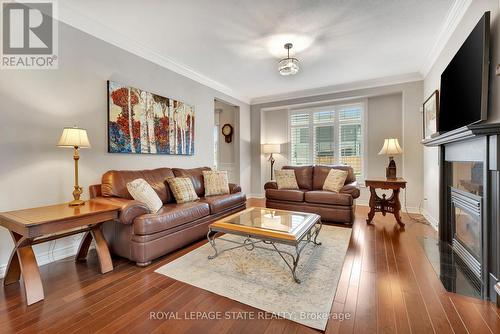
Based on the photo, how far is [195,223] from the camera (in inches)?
110

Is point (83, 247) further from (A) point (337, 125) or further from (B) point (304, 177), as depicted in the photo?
(A) point (337, 125)

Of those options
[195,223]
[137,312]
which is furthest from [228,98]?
[137,312]

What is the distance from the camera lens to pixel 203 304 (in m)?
1.64

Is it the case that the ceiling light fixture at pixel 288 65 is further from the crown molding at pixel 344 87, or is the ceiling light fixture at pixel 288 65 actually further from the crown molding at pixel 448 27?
the crown molding at pixel 344 87

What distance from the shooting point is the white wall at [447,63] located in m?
1.79

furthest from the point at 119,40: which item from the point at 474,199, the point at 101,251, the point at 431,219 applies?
the point at 431,219

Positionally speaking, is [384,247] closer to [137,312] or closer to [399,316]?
[399,316]

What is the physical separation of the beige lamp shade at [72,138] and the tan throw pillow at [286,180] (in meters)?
3.24

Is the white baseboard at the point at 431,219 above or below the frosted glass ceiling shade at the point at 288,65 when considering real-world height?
below

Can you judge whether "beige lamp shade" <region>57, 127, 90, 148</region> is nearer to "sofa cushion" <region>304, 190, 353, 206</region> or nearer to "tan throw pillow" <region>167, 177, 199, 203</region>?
"tan throw pillow" <region>167, 177, 199, 203</region>

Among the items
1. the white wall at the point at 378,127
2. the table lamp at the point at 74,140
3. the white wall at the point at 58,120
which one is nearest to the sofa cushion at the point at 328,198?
the white wall at the point at 378,127

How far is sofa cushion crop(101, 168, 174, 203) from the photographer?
2631 mm

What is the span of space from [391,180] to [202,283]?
3335mm

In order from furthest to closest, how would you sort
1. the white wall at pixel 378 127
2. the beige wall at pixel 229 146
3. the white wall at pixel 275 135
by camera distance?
the white wall at pixel 275 135 < the beige wall at pixel 229 146 < the white wall at pixel 378 127
